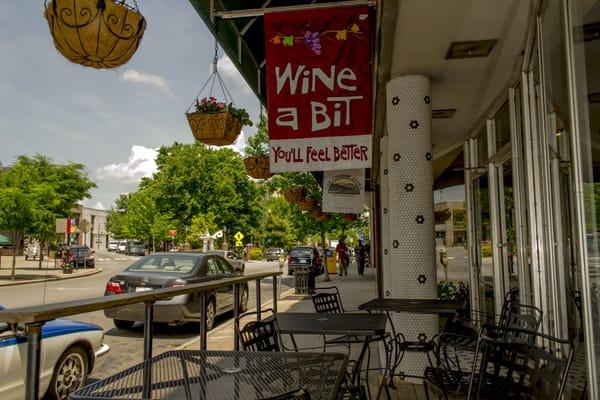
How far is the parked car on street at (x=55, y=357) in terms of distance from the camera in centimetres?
463

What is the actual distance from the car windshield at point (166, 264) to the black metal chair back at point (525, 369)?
7.10 metres

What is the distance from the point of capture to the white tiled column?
5.45m

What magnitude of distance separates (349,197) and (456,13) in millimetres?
6820

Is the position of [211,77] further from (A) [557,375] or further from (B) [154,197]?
(B) [154,197]

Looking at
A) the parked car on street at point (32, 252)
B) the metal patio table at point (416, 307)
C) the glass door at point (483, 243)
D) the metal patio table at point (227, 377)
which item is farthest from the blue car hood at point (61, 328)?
the parked car on street at point (32, 252)

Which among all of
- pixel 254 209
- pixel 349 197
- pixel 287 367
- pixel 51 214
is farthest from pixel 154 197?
pixel 287 367

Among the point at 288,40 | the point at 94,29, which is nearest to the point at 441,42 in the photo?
the point at 288,40

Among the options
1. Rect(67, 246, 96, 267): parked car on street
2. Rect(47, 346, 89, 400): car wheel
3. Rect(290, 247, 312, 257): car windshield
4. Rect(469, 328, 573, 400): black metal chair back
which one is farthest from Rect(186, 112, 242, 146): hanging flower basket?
Rect(67, 246, 96, 267): parked car on street

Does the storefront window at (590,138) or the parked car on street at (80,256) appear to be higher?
the storefront window at (590,138)

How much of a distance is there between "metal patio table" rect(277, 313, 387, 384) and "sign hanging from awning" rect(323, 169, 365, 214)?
238 inches

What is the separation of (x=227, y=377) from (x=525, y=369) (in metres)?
1.52

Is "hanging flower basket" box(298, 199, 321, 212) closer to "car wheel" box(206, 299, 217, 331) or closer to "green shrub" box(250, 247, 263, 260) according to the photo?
"car wheel" box(206, 299, 217, 331)

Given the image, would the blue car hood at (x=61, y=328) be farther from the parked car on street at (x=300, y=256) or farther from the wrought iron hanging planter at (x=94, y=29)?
the parked car on street at (x=300, y=256)

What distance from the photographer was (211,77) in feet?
18.0
